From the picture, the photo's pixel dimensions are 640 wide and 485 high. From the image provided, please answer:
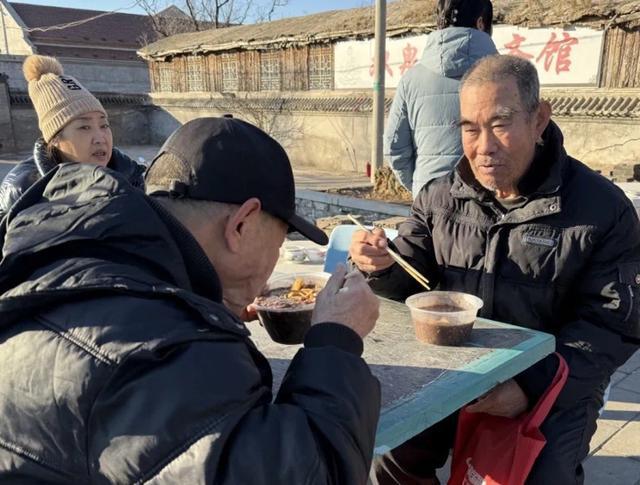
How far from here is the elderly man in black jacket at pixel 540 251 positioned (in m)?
1.73

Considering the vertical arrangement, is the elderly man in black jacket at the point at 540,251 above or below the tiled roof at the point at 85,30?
below

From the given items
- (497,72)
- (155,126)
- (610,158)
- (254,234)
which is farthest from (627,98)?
(155,126)

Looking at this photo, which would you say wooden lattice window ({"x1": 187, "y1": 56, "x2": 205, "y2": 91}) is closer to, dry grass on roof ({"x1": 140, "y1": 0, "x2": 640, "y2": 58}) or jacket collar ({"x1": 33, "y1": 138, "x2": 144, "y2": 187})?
dry grass on roof ({"x1": 140, "y1": 0, "x2": 640, "y2": 58})

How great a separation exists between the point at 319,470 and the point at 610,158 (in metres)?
9.21

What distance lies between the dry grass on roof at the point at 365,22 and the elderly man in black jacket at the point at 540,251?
758 centimetres

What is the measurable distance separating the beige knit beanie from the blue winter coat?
174 centimetres

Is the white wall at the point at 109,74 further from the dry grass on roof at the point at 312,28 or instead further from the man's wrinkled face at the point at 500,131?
the man's wrinkled face at the point at 500,131

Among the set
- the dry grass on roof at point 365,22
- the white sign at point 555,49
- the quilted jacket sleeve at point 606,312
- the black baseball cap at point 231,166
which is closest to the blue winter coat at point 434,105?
the quilted jacket sleeve at point 606,312

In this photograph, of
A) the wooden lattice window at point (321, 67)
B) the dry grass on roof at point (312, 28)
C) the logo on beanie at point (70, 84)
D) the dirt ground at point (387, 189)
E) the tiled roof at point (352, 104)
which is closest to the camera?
the logo on beanie at point (70, 84)

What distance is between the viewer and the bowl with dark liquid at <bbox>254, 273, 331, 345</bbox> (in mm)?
1531

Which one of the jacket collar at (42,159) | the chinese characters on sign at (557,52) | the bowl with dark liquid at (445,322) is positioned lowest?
the bowl with dark liquid at (445,322)

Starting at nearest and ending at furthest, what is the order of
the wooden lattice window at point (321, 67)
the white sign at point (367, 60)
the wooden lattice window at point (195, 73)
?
1. the white sign at point (367, 60)
2. the wooden lattice window at point (321, 67)
3. the wooden lattice window at point (195, 73)

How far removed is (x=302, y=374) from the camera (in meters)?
0.94

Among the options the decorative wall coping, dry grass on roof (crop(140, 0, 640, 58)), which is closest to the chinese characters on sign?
dry grass on roof (crop(140, 0, 640, 58))
